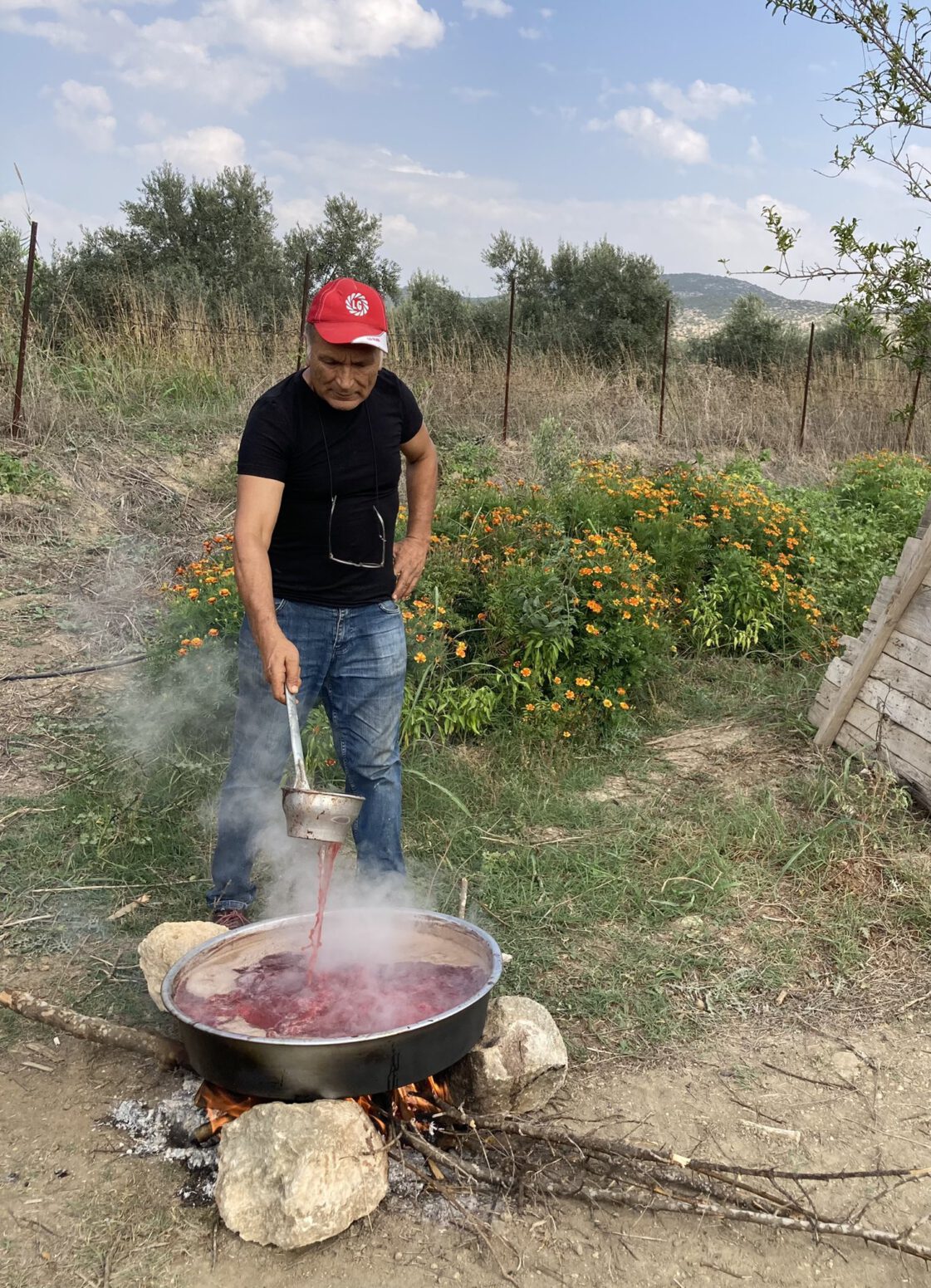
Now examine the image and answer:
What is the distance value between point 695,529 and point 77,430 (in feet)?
16.6

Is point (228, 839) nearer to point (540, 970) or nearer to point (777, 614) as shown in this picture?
point (540, 970)

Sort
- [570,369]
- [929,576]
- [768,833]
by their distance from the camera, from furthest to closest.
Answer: [570,369] → [929,576] → [768,833]

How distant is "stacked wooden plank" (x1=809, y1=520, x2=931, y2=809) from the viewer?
391cm

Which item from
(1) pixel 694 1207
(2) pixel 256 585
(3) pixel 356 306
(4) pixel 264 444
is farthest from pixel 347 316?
(1) pixel 694 1207

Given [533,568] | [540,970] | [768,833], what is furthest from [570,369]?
[540,970]

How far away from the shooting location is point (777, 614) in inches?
217

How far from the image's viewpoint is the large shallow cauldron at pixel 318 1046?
2.01 meters

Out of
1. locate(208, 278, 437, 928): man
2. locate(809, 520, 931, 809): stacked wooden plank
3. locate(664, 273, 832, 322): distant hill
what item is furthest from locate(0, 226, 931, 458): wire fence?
locate(664, 273, 832, 322): distant hill

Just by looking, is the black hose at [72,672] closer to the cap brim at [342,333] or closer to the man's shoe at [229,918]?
the man's shoe at [229,918]

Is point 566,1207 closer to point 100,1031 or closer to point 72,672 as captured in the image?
point 100,1031

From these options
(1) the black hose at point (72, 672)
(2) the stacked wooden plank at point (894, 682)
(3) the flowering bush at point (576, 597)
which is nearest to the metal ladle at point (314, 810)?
(3) the flowering bush at point (576, 597)

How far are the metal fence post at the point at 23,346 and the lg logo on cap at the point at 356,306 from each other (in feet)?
18.2

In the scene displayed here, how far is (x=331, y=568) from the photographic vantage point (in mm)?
2680

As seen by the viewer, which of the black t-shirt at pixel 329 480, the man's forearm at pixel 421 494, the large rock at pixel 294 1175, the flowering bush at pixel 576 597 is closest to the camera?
the large rock at pixel 294 1175
